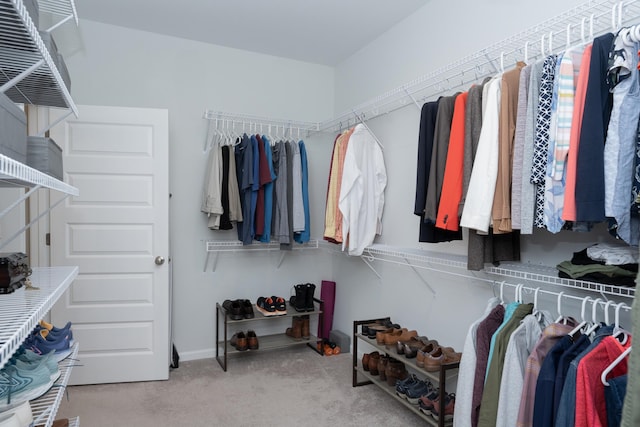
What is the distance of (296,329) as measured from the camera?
12.2 ft

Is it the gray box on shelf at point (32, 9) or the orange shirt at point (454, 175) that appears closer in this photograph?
the gray box on shelf at point (32, 9)

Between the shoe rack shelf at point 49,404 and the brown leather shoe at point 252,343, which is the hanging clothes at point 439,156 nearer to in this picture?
the shoe rack shelf at point 49,404

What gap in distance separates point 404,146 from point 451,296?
1.13 m

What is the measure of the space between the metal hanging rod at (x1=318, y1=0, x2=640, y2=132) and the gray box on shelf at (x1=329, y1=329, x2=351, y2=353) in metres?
1.96

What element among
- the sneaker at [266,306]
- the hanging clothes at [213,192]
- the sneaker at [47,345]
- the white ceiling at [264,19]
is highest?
the white ceiling at [264,19]

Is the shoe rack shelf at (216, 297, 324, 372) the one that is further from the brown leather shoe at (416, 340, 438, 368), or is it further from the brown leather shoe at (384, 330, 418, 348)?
the brown leather shoe at (416, 340, 438, 368)

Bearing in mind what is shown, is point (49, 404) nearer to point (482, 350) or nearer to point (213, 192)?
point (482, 350)

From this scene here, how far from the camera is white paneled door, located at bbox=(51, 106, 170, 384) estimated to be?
2990 millimetres

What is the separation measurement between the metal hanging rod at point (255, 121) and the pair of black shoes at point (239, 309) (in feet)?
5.22

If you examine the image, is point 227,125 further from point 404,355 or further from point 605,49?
point 605,49

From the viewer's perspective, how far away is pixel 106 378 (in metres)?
3.03

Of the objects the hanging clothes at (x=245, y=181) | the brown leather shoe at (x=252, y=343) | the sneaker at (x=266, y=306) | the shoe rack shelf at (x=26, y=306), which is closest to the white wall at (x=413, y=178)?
the sneaker at (x=266, y=306)

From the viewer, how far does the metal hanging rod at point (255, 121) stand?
3594 millimetres

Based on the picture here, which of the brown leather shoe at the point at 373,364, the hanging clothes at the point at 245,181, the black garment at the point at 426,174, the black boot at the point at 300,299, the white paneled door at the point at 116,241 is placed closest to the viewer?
the black garment at the point at 426,174
